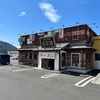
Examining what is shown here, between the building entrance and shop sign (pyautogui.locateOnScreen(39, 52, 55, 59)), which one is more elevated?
shop sign (pyautogui.locateOnScreen(39, 52, 55, 59))

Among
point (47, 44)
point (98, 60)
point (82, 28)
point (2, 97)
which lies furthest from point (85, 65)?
point (2, 97)

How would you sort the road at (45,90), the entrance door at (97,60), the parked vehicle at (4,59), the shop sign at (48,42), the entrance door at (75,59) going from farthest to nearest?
the parked vehicle at (4,59) → the entrance door at (97,60) → the shop sign at (48,42) → the entrance door at (75,59) → the road at (45,90)

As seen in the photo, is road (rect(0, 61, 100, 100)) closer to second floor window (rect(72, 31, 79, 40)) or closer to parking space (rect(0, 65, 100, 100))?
→ parking space (rect(0, 65, 100, 100))

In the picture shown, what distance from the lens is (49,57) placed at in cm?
1540

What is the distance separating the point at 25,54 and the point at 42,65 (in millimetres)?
Result: 4930

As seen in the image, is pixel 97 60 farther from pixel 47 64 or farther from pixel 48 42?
pixel 48 42

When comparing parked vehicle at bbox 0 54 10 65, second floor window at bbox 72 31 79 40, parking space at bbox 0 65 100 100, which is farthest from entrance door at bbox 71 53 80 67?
parked vehicle at bbox 0 54 10 65

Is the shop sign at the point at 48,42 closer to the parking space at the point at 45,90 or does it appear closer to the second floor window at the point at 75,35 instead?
the second floor window at the point at 75,35

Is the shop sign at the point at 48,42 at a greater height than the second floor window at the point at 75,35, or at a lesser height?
lesser

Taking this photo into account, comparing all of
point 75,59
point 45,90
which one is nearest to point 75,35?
point 75,59

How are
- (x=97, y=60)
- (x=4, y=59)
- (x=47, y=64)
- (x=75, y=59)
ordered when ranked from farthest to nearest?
(x=4, y=59) < (x=97, y=60) < (x=47, y=64) < (x=75, y=59)

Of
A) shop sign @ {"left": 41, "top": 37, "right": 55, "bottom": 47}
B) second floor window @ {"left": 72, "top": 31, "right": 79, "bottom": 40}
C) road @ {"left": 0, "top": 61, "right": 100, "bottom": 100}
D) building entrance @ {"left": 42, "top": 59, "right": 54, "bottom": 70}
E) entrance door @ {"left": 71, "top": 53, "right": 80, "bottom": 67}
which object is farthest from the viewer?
building entrance @ {"left": 42, "top": 59, "right": 54, "bottom": 70}

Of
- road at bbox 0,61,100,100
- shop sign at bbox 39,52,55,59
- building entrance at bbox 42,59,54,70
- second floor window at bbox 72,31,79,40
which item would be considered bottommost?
road at bbox 0,61,100,100

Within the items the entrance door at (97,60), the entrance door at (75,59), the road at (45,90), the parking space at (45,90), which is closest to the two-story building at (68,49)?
the entrance door at (75,59)
